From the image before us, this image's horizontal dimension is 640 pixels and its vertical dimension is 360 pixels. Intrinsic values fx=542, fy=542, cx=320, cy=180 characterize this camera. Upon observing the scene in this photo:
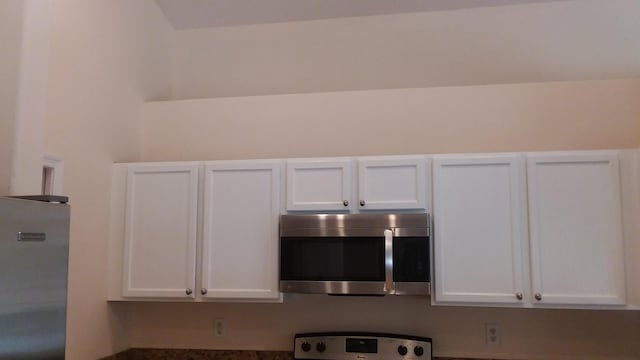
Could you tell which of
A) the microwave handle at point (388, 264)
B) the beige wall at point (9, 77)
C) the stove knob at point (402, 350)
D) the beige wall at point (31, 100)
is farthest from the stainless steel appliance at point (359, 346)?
the beige wall at point (9, 77)

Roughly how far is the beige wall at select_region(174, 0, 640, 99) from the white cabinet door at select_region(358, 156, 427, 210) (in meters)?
0.85

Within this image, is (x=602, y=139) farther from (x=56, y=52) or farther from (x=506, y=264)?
(x=56, y=52)

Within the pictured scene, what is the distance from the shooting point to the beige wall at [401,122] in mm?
3047

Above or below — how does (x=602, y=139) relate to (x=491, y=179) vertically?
above

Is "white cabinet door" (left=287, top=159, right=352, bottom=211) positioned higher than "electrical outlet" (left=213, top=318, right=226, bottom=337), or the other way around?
"white cabinet door" (left=287, top=159, right=352, bottom=211)

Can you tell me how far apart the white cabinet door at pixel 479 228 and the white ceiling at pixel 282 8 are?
1.20 metres

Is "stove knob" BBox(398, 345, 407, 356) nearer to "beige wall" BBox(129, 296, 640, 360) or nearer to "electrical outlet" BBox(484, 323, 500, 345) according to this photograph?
"beige wall" BBox(129, 296, 640, 360)

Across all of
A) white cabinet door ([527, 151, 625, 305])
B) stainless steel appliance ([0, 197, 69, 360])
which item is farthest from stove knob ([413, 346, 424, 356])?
stainless steel appliance ([0, 197, 69, 360])

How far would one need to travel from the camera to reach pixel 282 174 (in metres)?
2.99

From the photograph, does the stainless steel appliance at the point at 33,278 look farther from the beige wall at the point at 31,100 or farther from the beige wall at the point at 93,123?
the beige wall at the point at 93,123

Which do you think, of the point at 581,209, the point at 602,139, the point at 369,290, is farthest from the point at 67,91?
the point at 602,139

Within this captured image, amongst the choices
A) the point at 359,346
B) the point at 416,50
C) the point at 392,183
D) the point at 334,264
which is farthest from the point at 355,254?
the point at 416,50

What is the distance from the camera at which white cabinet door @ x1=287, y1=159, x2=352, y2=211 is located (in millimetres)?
2922

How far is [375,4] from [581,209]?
1779 mm
